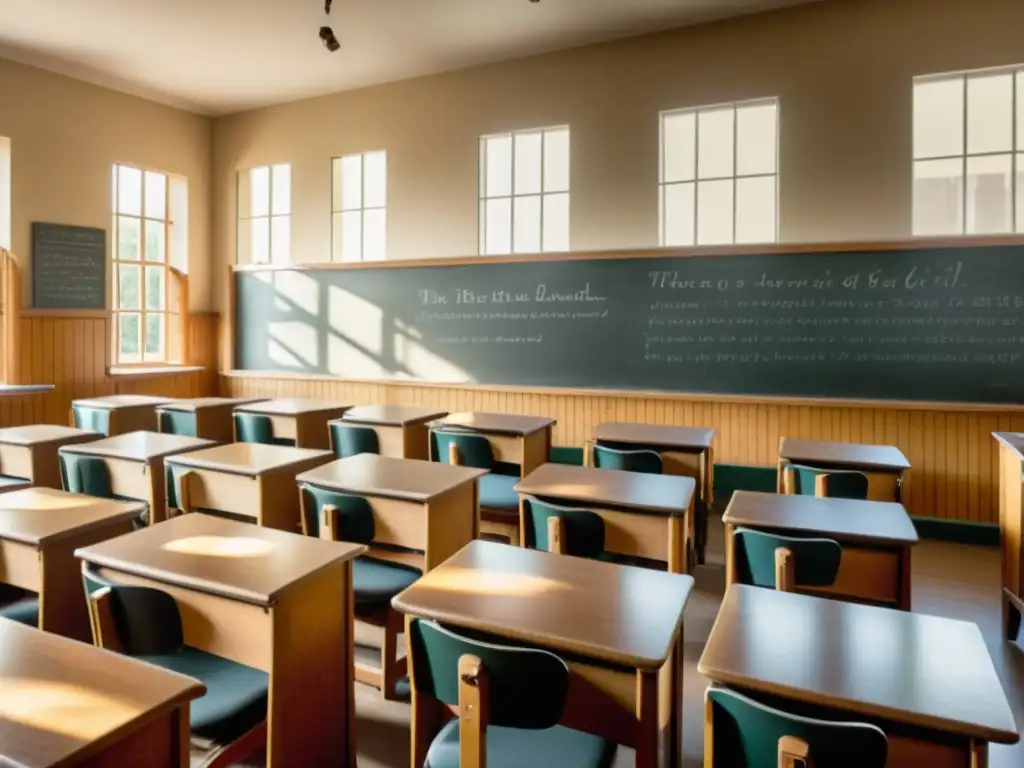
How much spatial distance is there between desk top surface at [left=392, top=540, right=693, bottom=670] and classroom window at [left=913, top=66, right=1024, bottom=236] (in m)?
3.95

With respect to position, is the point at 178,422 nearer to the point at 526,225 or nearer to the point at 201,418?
the point at 201,418

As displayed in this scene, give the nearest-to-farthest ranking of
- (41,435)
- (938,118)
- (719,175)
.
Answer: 1. (41,435)
2. (938,118)
3. (719,175)

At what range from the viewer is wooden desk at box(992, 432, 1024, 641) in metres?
2.67

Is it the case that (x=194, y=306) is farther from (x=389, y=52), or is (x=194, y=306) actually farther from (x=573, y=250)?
(x=573, y=250)

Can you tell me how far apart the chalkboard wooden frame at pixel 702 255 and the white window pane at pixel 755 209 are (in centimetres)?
33

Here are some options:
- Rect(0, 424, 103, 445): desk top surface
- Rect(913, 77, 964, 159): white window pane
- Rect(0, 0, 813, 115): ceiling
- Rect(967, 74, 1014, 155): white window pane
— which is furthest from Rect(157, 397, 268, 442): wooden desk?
Rect(967, 74, 1014, 155): white window pane

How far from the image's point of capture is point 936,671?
1.19 metres

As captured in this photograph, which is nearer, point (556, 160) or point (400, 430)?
point (400, 430)

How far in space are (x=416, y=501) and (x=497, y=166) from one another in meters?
4.13

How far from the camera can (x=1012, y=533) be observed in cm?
278

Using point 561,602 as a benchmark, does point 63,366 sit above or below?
above

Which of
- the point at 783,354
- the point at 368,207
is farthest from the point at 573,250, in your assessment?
the point at 368,207

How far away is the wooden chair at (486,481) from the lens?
3.26m

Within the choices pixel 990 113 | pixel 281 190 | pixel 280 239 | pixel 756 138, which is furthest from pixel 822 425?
pixel 281 190
